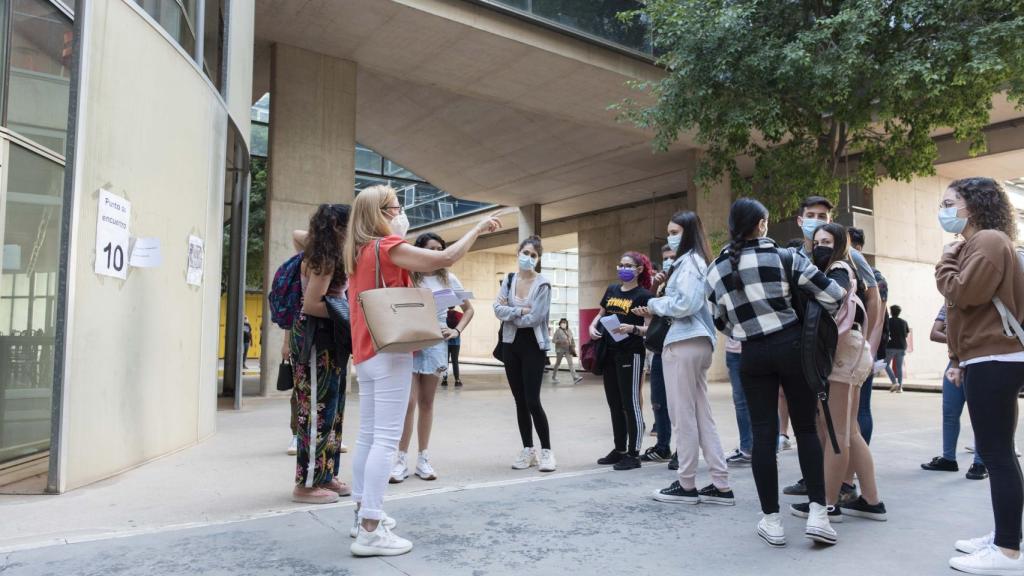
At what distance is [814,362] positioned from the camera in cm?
314

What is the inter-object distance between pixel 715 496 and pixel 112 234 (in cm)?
424

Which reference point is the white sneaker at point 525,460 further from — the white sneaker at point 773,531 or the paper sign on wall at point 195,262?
the paper sign on wall at point 195,262

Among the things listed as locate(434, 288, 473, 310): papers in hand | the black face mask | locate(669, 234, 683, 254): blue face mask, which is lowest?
locate(434, 288, 473, 310): papers in hand

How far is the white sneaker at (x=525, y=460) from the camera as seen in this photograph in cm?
511

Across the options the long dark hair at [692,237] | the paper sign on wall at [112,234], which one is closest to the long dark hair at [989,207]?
the long dark hair at [692,237]

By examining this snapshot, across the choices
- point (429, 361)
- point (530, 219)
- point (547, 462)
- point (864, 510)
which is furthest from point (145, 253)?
point (530, 219)

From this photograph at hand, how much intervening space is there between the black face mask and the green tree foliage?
5966 millimetres

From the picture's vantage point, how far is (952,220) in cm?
A: 323

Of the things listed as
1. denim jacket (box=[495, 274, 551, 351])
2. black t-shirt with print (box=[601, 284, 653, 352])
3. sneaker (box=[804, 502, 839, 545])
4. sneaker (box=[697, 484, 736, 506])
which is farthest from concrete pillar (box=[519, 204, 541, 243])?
sneaker (box=[804, 502, 839, 545])

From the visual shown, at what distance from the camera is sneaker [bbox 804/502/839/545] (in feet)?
10.3

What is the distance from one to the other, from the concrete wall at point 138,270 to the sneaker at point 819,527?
422cm

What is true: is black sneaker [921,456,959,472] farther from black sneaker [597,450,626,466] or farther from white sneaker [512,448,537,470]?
white sneaker [512,448,537,470]

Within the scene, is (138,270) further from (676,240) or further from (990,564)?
(990,564)

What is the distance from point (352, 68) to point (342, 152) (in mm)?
1513
